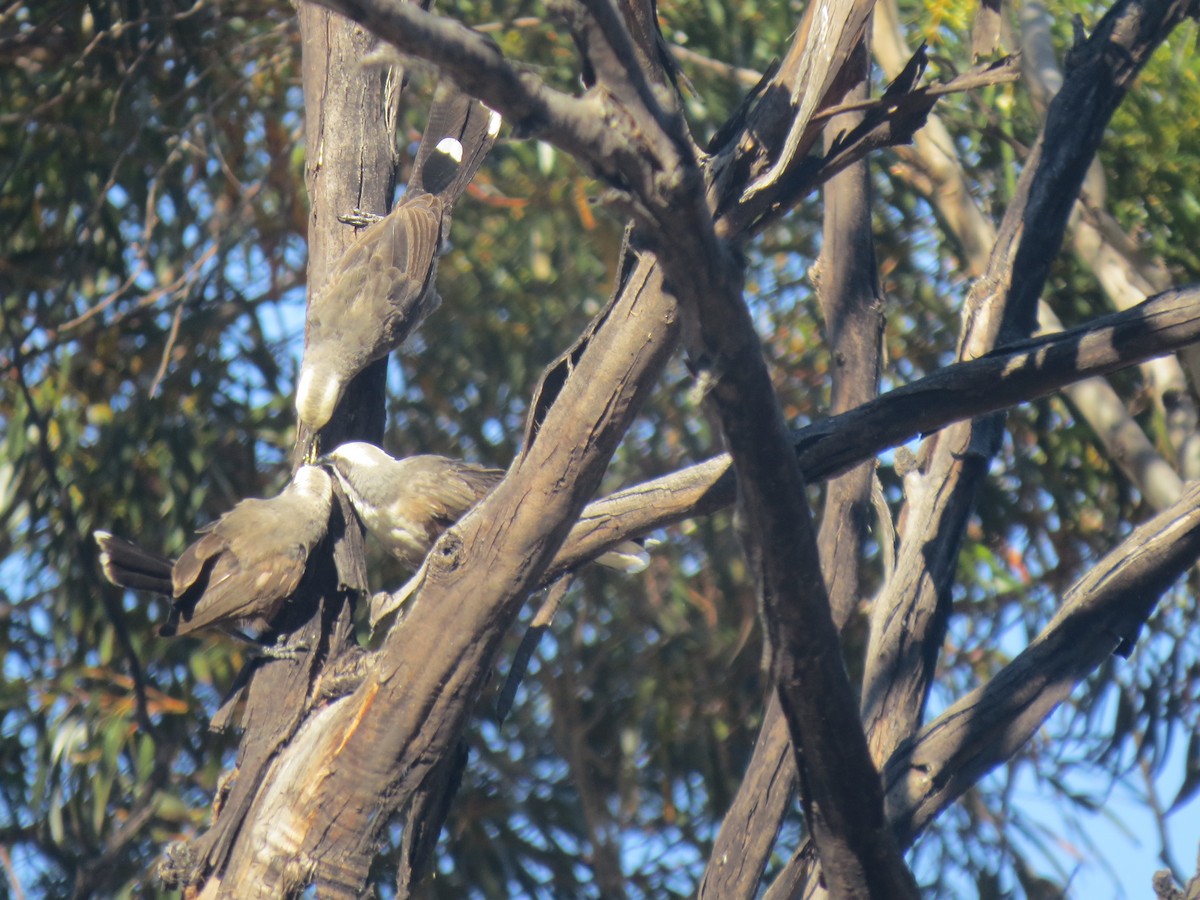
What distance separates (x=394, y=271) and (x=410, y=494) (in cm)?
72

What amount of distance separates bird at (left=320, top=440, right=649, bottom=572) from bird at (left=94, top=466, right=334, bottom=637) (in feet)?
0.32

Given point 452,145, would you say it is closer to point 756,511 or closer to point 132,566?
point 132,566

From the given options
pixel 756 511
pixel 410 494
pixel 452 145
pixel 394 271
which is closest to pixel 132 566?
pixel 410 494

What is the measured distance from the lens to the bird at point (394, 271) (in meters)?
3.02

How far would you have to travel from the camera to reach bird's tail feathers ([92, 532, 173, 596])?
2707 mm

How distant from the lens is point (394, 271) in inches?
137

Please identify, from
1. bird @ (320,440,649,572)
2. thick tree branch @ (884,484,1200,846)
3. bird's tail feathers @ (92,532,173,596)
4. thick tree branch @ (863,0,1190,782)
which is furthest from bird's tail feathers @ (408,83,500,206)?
thick tree branch @ (884,484,1200,846)

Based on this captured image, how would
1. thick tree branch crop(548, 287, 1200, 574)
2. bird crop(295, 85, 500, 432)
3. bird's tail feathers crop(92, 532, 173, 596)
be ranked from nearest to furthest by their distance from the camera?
thick tree branch crop(548, 287, 1200, 574)
bird's tail feathers crop(92, 532, 173, 596)
bird crop(295, 85, 500, 432)

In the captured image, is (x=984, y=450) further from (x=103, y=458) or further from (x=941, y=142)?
(x=103, y=458)

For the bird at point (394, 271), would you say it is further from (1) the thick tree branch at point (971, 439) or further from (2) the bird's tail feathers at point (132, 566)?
(1) the thick tree branch at point (971, 439)

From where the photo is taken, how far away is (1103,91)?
7.15 ft

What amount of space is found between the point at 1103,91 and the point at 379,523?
1.77 metres

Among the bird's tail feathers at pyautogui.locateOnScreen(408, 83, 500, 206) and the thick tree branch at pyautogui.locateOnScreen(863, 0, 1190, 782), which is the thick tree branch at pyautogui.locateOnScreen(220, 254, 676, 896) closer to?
the thick tree branch at pyautogui.locateOnScreen(863, 0, 1190, 782)

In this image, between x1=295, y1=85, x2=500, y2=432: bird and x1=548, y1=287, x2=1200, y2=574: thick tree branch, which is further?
x1=295, y1=85, x2=500, y2=432: bird
